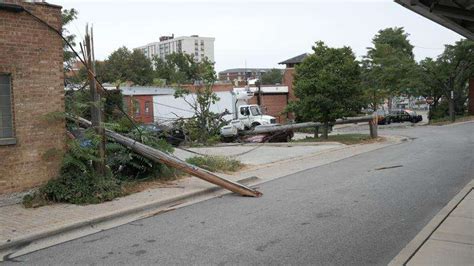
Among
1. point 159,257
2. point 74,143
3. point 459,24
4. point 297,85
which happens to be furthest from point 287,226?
point 297,85

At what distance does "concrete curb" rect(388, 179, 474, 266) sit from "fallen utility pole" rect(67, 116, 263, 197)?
377 cm

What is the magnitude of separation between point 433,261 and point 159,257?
131 inches

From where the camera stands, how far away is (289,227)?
7.70 meters

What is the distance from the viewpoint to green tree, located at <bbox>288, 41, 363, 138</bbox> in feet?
81.4

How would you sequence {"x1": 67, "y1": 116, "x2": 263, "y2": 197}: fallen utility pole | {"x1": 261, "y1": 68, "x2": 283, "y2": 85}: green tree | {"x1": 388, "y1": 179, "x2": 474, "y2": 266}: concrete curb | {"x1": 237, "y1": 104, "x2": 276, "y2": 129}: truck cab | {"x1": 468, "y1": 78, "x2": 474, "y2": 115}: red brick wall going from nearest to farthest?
{"x1": 388, "y1": 179, "x2": 474, "y2": 266}: concrete curb < {"x1": 67, "y1": 116, "x2": 263, "y2": 197}: fallen utility pole < {"x1": 237, "y1": 104, "x2": 276, "y2": 129}: truck cab < {"x1": 468, "y1": 78, "x2": 474, "y2": 115}: red brick wall < {"x1": 261, "y1": 68, "x2": 283, "y2": 85}: green tree

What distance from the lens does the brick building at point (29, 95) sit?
9203 mm

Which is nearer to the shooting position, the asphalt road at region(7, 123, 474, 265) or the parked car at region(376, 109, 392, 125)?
the asphalt road at region(7, 123, 474, 265)

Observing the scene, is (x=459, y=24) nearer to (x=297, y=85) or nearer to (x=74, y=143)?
(x=74, y=143)

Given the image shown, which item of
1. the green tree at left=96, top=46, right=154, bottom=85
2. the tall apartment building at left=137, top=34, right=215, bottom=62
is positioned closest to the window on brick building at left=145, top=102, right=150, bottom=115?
the green tree at left=96, top=46, right=154, bottom=85

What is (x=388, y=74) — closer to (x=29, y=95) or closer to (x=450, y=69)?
Answer: (x=450, y=69)

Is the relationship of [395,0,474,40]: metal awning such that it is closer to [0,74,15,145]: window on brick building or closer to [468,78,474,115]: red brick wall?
[0,74,15,145]: window on brick building

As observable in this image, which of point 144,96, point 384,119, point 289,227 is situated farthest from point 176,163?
point 384,119

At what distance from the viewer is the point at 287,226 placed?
776 cm

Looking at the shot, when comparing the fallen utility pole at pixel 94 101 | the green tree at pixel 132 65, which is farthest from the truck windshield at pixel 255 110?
the green tree at pixel 132 65
